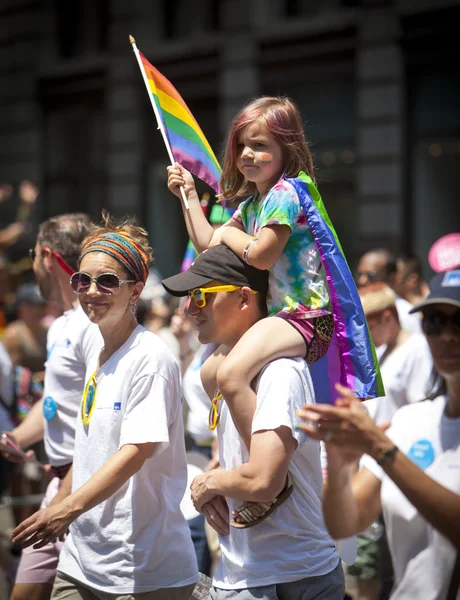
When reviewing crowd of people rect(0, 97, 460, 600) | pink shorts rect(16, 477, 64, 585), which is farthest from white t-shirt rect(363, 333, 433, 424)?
pink shorts rect(16, 477, 64, 585)

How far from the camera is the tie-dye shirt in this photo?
3.26 metres

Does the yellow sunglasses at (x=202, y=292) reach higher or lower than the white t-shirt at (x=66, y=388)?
higher

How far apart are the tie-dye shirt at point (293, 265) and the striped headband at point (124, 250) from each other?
0.63m

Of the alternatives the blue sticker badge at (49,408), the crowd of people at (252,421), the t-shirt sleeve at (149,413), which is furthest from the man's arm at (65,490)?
the t-shirt sleeve at (149,413)

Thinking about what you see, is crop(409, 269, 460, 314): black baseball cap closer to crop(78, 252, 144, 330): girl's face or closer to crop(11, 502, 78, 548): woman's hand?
crop(78, 252, 144, 330): girl's face

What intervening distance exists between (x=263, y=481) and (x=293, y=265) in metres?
0.88

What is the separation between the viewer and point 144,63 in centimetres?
411

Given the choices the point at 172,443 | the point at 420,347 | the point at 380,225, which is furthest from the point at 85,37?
the point at 172,443

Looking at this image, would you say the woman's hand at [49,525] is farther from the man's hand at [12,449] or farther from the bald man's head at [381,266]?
the bald man's head at [381,266]

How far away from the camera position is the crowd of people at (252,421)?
2.79 m

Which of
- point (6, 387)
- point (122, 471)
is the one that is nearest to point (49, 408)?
point (122, 471)

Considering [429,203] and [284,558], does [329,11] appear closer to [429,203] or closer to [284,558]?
[429,203]

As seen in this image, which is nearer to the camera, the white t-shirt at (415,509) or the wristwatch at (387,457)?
the wristwatch at (387,457)

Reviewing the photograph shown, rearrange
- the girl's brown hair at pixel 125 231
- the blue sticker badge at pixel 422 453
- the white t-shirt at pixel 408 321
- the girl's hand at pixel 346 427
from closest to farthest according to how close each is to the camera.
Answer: the girl's hand at pixel 346 427, the blue sticker badge at pixel 422 453, the girl's brown hair at pixel 125 231, the white t-shirt at pixel 408 321
